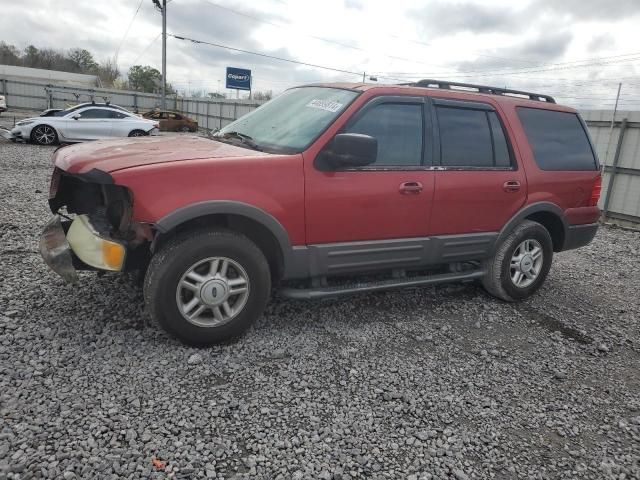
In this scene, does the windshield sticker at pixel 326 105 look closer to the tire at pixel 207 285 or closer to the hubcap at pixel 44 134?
the tire at pixel 207 285

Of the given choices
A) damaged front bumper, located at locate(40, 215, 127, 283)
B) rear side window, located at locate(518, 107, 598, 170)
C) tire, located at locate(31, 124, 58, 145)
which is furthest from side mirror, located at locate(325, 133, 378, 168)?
tire, located at locate(31, 124, 58, 145)

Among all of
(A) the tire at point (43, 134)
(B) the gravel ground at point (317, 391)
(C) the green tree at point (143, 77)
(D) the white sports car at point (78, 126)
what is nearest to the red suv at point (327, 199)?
(B) the gravel ground at point (317, 391)

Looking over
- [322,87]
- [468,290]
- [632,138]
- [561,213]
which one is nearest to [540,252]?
[561,213]

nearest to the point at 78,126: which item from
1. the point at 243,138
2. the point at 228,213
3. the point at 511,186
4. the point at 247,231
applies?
the point at 243,138

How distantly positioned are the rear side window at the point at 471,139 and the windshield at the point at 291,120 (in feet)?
3.03

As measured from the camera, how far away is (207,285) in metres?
3.21

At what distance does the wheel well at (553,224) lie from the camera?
486 cm

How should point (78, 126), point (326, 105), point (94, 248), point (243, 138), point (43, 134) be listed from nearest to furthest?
point (94, 248) < point (326, 105) < point (243, 138) < point (43, 134) < point (78, 126)

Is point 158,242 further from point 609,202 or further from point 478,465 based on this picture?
point 609,202

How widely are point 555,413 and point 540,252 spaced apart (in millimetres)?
2221

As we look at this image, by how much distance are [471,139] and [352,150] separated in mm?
1500

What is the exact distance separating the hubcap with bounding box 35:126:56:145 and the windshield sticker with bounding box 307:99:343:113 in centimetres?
1447

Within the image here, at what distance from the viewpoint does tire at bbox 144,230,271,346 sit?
10.2 ft

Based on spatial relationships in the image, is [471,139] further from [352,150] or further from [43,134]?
[43,134]
